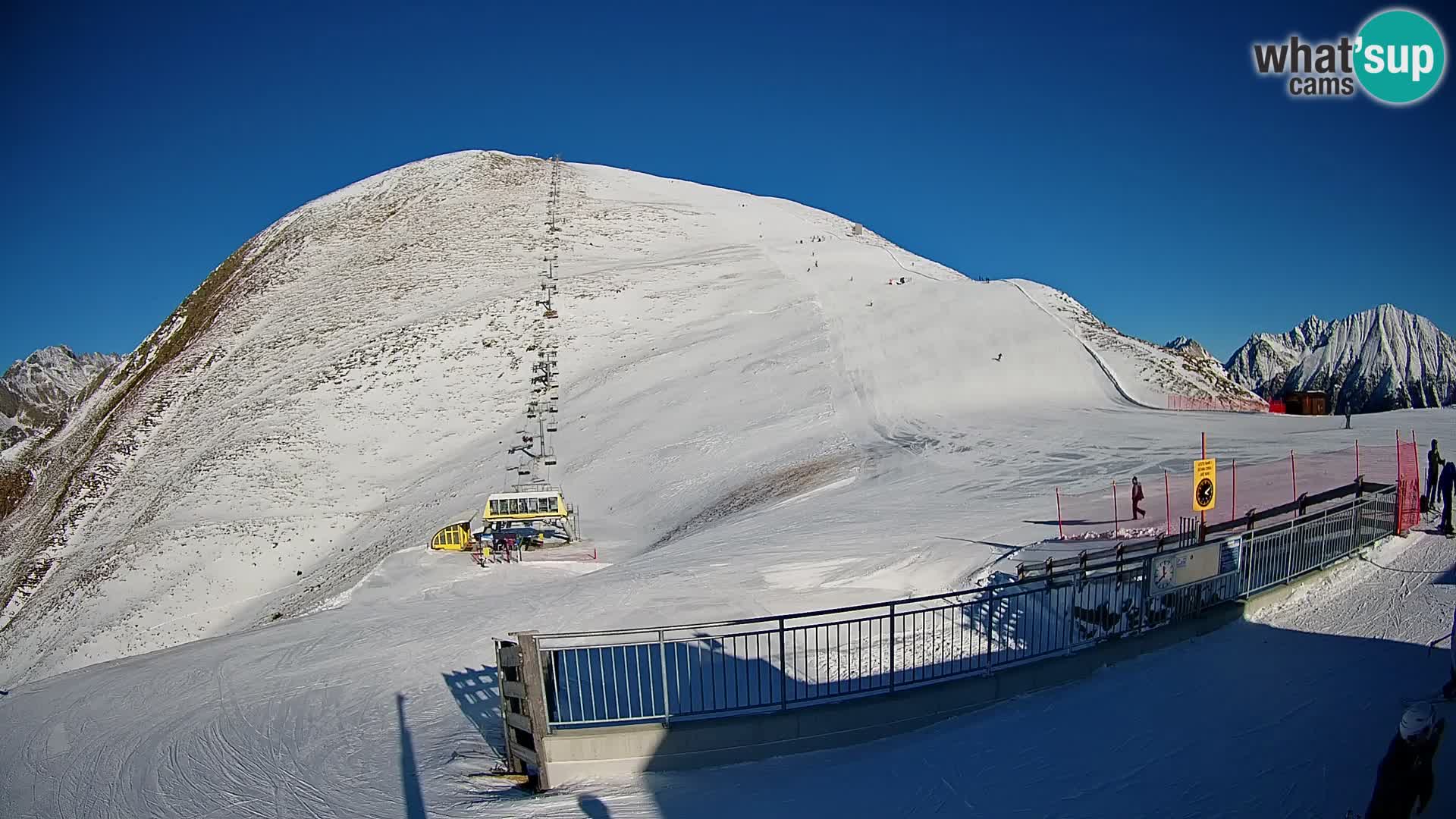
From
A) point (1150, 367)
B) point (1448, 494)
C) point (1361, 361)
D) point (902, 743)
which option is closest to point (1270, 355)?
point (1361, 361)

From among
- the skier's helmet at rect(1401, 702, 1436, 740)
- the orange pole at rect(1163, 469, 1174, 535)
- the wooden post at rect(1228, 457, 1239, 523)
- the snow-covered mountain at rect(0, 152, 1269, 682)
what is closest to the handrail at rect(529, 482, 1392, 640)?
the orange pole at rect(1163, 469, 1174, 535)

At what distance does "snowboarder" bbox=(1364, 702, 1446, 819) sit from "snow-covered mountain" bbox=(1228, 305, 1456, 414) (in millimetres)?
98671

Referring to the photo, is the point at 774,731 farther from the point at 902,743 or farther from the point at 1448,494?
the point at 1448,494

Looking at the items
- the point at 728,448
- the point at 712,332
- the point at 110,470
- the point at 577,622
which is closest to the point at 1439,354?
the point at 712,332

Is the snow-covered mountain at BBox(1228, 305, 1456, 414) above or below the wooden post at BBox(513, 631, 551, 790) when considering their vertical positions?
above

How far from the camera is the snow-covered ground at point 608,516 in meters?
7.95

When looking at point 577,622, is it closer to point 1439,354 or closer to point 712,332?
point 712,332

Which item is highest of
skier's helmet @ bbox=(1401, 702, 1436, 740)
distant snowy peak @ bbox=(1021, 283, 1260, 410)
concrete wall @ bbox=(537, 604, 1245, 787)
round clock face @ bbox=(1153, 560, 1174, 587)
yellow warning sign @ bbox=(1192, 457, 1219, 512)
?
distant snowy peak @ bbox=(1021, 283, 1260, 410)

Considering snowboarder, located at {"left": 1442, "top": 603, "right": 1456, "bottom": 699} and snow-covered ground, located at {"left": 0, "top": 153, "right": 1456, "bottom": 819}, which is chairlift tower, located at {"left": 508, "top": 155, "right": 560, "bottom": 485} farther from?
snowboarder, located at {"left": 1442, "top": 603, "right": 1456, "bottom": 699}

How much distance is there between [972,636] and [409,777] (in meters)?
6.79

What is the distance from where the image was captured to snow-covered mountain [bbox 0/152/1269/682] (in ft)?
90.2

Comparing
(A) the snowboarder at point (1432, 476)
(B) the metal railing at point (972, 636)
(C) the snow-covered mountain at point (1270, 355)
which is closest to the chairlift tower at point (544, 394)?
(B) the metal railing at point (972, 636)

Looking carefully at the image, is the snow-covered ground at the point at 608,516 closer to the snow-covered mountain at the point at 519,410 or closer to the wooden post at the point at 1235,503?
the snow-covered mountain at the point at 519,410

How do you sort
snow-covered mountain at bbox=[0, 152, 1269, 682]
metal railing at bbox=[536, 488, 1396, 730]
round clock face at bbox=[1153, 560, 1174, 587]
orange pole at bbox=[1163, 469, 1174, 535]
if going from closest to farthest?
metal railing at bbox=[536, 488, 1396, 730] < round clock face at bbox=[1153, 560, 1174, 587] < orange pole at bbox=[1163, 469, 1174, 535] < snow-covered mountain at bbox=[0, 152, 1269, 682]
